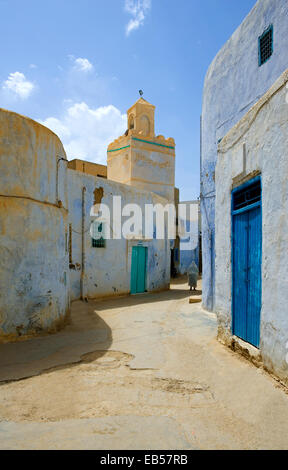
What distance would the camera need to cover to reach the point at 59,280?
22.0ft

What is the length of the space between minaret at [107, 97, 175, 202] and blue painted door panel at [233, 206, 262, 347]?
13.5 meters

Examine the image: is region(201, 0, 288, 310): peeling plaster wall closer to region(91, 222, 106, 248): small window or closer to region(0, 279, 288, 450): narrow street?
region(0, 279, 288, 450): narrow street

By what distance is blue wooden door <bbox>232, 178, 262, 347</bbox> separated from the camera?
4.41m

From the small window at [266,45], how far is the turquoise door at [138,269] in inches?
327

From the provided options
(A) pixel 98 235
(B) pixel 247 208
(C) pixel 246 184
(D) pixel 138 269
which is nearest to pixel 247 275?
(B) pixel 247 208

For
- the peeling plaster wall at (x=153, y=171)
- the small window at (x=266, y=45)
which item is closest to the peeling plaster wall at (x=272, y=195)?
the small window at (x=266, y=45)

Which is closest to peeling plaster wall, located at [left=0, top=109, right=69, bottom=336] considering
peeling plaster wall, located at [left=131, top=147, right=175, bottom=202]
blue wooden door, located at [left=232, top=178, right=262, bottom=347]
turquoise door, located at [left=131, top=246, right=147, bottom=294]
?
blue wooden door, located at [left=232, top=178, right=262, bottom=347]

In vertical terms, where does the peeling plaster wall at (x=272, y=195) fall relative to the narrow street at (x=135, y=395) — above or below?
above

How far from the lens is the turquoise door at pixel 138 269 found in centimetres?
1357

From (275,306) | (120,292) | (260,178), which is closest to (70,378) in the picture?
(275,306)

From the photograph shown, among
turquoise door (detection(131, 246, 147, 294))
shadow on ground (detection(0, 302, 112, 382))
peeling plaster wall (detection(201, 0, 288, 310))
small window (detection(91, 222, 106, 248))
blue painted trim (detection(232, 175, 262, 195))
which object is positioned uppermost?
peeling plaster wall (detection(201, 0, 288, 310))

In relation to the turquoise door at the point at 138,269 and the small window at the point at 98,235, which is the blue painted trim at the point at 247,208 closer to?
the small window at the point at 98,235

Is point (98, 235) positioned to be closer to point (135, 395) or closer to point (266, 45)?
point (266, 45)

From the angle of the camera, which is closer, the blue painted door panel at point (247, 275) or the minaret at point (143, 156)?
the blue painted door panel at point (247, 275)
